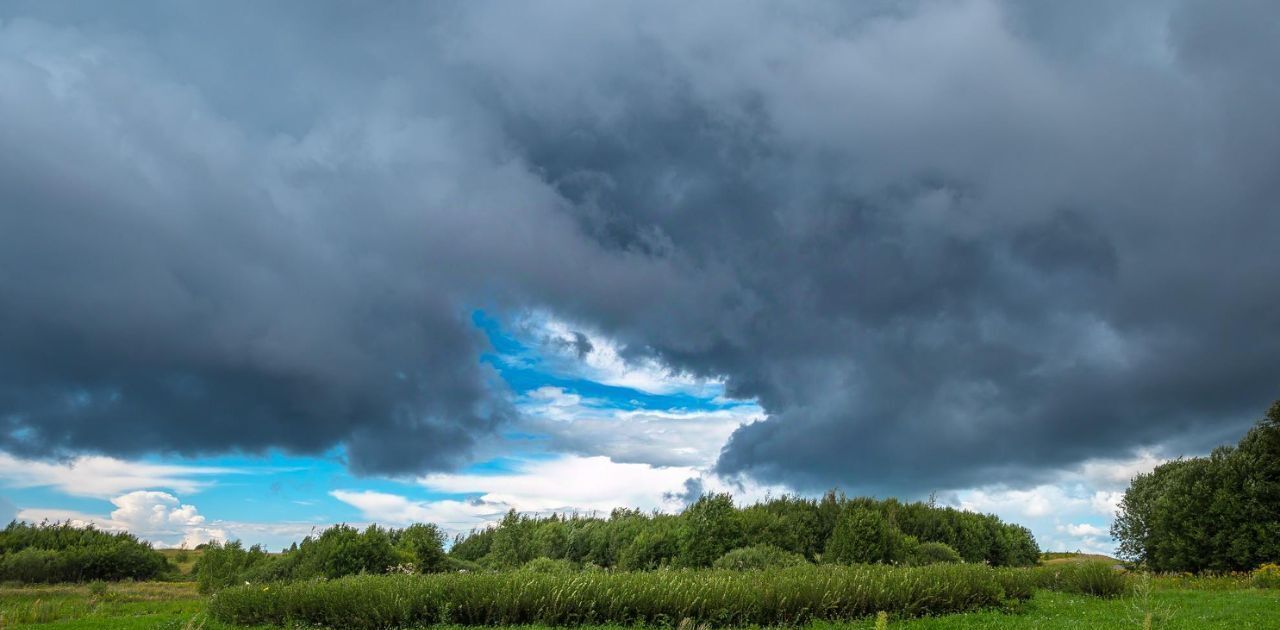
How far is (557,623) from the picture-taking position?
14.3 m

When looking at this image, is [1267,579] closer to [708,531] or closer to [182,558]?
[708,531]

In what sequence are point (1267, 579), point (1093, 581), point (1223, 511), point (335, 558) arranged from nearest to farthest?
point (1093, 581) → point (1267, 579) → point (335, 558) → point (1223, 511)

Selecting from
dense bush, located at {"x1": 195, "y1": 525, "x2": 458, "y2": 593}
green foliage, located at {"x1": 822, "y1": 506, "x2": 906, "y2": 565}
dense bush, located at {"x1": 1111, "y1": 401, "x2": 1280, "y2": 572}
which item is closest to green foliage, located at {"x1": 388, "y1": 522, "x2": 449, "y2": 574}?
dense bush, located at {"x1": 195, "y1": 525, "x2": 458, "y2": 593}

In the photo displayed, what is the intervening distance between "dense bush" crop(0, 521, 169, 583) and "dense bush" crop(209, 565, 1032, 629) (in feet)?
101

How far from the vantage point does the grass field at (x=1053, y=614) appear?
14.8 meters

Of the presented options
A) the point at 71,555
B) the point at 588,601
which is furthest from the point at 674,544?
the point at 71,555

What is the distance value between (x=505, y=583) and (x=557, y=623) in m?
1.52

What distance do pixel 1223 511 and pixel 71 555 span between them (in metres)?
56.2

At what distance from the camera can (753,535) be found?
33625mm

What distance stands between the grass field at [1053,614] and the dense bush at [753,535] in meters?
8.95

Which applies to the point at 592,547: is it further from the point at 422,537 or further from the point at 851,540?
the point at 851,540

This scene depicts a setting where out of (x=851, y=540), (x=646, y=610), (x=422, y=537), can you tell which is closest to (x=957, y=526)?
(x=851, y=540)

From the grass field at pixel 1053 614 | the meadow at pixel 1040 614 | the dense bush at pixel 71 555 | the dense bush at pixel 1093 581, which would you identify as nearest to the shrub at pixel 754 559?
the dense bush at pixel 1093 581

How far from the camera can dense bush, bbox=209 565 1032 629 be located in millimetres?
14508
